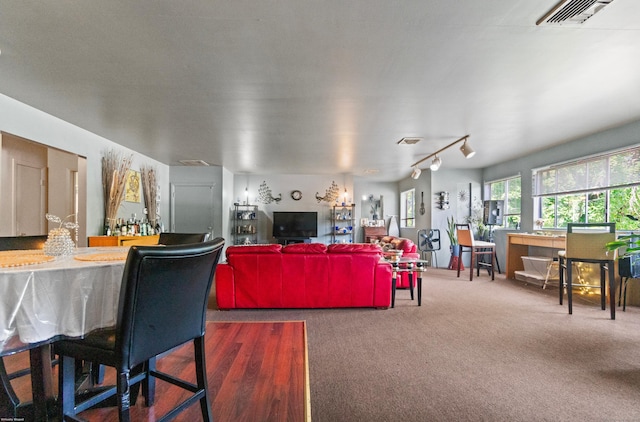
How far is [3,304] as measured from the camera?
1.12 meters

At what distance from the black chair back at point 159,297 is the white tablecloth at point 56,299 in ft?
1.14

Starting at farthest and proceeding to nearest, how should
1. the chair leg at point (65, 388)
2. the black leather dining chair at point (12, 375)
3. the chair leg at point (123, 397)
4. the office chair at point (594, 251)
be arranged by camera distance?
the office chair at point (594, 251) → the black leather dining chair at point (12, 375) → the chair leg at point (65, 388) → the chair leg at point (123, 397)

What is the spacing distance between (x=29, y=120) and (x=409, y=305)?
16.9 ft

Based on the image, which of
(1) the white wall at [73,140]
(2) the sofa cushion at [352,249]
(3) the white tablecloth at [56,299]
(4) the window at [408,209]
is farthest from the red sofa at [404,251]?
(1) the white wall at [73,140]

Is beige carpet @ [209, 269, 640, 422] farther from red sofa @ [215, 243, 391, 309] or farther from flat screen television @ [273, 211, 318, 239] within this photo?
flat screen television @ [273, 211, 318, 239]

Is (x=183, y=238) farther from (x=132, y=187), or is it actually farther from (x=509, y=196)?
(x=509, y=196)

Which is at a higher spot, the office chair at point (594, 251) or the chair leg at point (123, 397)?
the office chair at point (594, 251)

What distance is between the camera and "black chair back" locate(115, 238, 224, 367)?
105 cm

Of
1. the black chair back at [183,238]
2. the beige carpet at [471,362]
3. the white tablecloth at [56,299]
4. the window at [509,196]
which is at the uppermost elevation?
the window at [509,196]

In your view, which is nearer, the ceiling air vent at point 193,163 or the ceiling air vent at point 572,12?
the ceiling air vent at point 572,12

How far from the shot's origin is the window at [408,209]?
8.30 metres

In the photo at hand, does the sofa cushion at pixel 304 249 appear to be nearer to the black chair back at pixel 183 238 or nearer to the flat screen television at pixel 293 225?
the black chair back at pixel 183 238

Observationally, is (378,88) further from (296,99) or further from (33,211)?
(33,211)

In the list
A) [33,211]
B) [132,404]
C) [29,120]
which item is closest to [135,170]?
[33,211]
